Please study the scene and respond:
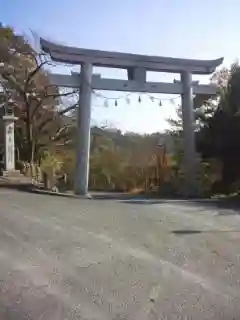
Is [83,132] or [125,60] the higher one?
[125,60]

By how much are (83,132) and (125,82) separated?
2600 millimetres

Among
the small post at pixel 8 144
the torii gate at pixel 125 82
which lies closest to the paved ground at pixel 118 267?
the torii gate at pixel 125 82

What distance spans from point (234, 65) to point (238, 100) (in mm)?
2061

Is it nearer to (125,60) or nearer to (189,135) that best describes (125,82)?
(125,60)

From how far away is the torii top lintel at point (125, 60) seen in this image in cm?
1762

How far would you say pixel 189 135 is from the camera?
776 inches

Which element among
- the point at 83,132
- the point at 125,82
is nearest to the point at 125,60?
the point at 125,82

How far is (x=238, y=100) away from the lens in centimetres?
1958

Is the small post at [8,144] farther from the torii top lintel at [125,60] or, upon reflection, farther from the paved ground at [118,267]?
the paved ground at [118,267]

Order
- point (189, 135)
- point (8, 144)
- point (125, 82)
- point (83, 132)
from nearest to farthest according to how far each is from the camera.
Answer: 1. point (83, 132)
2. point (125, 82)
3. point (189, 135)
4. point (8, 144)

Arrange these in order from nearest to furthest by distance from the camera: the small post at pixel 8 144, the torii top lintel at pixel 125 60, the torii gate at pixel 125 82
→ the torii top lintel at pixel 125 60 → the torii gate at pixel 125 82 → the small post at pixel 8 144

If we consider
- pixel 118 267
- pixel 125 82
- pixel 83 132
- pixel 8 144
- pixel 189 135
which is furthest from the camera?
pixel 8 144

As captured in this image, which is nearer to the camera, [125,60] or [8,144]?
[125,60]

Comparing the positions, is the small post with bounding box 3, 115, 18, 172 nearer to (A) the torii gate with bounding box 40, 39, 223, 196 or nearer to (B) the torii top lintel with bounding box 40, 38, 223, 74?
(A) the torii gate with bounding box 40, 39, 223, 196
